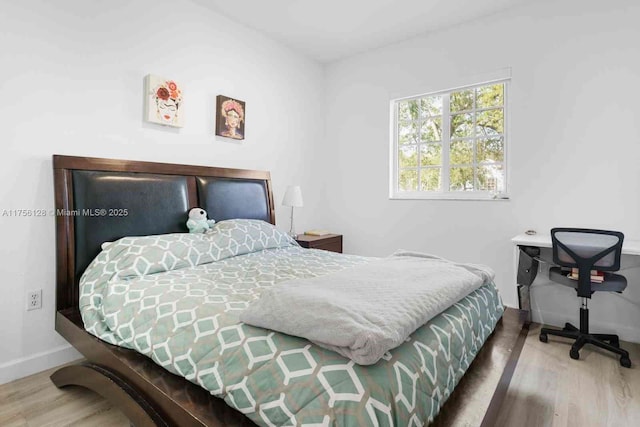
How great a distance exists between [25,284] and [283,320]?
1.89 m

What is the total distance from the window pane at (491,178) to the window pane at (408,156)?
663 mm

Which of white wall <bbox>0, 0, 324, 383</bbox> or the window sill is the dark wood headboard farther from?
the window sill

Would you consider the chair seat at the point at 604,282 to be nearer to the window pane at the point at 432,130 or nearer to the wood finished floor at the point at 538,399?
the wood finished floor at the point at 538,399

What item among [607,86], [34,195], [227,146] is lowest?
[34,195]

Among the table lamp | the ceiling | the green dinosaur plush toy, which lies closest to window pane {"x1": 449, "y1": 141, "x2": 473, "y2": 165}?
the ceiling

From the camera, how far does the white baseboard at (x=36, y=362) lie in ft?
6.42

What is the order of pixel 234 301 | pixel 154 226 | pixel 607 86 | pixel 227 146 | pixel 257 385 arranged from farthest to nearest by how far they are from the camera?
pixel 227 146
pixel 607 86
pixel 154 226
pixel 234 301
pixel 257 385

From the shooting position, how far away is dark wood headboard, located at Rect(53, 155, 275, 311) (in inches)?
80.0

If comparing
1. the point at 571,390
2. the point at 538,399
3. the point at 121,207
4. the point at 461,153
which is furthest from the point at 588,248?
the point at 121,207

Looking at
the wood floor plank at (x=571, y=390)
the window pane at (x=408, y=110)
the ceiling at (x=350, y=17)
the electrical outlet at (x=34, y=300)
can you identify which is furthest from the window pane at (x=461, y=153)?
the electrical outlet at (x=34, y=300)

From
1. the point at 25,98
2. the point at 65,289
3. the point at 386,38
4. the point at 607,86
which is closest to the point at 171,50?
the point at 25,98

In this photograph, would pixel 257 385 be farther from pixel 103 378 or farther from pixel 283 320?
pixel 103 378

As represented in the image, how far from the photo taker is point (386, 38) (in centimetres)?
349

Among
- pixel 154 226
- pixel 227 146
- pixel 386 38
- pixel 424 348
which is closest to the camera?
pixel 424 348
